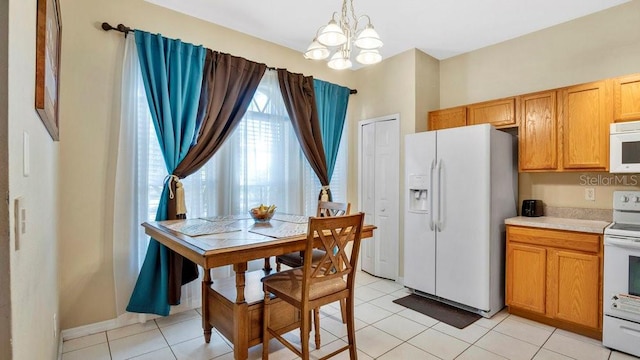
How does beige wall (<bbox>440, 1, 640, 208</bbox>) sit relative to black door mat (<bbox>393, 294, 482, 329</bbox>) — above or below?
above

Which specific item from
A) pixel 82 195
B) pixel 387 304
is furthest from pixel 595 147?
pixel 82 195

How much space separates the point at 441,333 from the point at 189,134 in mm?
2803

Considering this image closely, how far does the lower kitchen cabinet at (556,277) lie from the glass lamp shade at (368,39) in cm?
216

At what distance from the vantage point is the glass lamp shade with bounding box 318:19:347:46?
6.53 ft

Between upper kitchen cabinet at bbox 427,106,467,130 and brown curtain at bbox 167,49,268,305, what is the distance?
2.10 meters

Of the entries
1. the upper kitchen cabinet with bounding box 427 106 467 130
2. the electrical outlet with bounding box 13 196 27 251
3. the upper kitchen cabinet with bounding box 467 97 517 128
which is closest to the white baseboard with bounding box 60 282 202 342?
the electrical outlet with bounding box 13 196 27 251

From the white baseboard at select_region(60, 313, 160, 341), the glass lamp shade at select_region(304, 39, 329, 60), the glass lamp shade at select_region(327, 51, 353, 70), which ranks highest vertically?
the glass lamp shade at select_region(304, 39, 329, 60)

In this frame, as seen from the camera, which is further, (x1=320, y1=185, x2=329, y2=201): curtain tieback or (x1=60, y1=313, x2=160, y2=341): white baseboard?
(x1=320, y1=185, x2=329, y2=201): curtain tieback

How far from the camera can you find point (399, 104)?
3887 millimetres

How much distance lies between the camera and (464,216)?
120 inches

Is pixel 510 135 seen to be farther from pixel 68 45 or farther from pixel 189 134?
pixel 68 45

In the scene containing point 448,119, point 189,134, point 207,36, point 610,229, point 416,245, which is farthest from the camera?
point 448,119

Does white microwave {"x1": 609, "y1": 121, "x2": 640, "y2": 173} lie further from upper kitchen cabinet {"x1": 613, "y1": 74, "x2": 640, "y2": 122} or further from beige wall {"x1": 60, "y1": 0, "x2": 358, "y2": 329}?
beige wall {"x1": 60, "y1": 0, "x2": 358, "y2": 329}

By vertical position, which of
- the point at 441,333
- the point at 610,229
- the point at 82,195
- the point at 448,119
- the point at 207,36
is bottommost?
the point at 441,333
